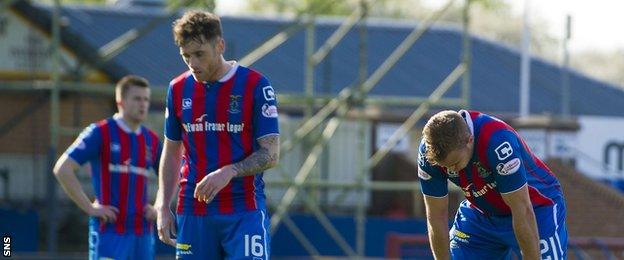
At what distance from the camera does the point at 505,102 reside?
1096 inches

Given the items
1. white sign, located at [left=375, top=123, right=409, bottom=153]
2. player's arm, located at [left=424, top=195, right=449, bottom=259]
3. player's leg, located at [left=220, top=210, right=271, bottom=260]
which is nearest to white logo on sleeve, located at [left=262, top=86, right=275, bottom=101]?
player's leg, located at [left=220, top=210, right=271, bottom=260]

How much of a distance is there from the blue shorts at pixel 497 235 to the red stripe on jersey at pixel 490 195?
0.10 meters

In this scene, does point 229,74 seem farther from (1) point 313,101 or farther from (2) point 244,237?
(1) point 313,101

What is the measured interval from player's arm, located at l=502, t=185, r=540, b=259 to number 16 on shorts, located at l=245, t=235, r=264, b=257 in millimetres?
1390

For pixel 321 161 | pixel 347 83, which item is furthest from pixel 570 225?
pixel 347 83

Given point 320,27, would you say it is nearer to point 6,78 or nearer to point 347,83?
point 347,83

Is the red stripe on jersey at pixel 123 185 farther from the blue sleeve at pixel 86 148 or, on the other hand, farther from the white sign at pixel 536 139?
the white sign at pixel 536 139

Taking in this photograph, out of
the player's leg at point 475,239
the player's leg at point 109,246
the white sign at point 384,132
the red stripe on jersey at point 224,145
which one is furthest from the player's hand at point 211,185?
the white sign at point 384,132

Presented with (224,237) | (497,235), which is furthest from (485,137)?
(224,237)

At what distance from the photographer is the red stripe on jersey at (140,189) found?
10469 millimetres

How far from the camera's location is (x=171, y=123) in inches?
321

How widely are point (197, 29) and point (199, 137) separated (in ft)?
2.19

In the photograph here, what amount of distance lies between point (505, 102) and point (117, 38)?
7.92m

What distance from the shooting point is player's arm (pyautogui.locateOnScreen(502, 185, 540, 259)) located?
7664 mm
